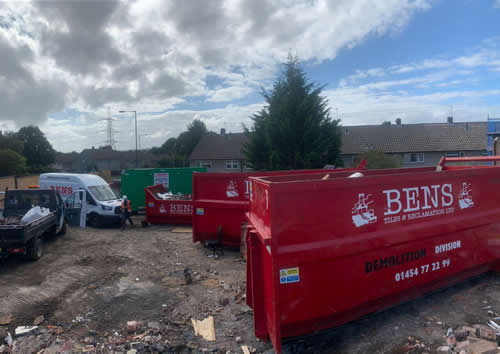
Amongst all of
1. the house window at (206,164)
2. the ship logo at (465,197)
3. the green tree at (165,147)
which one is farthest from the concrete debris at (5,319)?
the green tree at (165,147)

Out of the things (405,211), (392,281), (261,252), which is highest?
(405,211)

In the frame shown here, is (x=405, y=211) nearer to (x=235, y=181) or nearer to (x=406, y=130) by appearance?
(x=235, y=181)

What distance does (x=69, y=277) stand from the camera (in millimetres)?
6988

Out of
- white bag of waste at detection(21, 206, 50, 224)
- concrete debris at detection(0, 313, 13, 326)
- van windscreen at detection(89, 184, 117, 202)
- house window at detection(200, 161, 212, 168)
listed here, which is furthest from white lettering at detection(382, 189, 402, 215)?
house window at detection(200, 161, 212, 168)

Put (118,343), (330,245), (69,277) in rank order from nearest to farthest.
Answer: (330,245) → (118,343) → (69,277)

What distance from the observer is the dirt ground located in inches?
170

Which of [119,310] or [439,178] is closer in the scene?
[439,178]

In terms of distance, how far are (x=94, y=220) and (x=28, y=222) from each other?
5.34 metres

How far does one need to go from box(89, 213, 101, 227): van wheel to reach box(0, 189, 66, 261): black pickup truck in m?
2.45

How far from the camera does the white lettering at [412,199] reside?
4.62 meters

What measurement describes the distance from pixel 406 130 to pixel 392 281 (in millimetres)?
41249

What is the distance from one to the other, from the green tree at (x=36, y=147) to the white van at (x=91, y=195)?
59.5 metres

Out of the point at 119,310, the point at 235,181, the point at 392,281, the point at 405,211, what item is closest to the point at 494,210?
the point at 405,211

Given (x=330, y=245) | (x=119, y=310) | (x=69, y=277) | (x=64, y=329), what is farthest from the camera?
(x=69, y=277)
